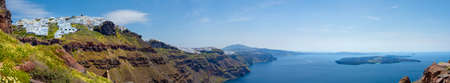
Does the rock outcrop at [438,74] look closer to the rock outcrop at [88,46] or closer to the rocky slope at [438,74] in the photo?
the rocky slope at [438,74]

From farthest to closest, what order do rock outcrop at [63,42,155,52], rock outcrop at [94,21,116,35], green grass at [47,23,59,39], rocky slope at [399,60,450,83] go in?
rock outcrop at [94,21,116,35] < green grass at [47,23,59,39] < rock outcrop at [63,42,155,52] < rocky slope at [399,60,450,83]

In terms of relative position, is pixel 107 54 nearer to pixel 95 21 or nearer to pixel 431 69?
pixel 95 21

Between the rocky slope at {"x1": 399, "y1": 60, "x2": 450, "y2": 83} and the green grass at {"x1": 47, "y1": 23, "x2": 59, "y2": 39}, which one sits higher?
the green grass at {"x1": 47, "y1": 23, "x2": 59, "y2": 39}

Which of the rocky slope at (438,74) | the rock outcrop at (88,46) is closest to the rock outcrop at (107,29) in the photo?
the rock outcrop at (88,46)

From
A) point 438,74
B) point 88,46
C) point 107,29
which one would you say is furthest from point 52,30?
point 438,74

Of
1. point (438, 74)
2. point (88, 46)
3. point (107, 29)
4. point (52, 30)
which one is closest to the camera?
point (438, 74)

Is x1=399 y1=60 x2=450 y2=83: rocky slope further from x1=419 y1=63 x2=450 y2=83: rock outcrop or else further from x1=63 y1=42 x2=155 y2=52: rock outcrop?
x1=63 y1=42 x2=155 y2=52: rock outcrop

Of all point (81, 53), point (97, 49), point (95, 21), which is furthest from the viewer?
point (95, 21)

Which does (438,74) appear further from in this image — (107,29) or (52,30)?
(107,29)

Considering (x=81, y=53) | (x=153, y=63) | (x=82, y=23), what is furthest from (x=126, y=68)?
(x=82, y=23)

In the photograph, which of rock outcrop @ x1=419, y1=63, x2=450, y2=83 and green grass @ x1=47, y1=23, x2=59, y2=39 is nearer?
rock outcrop @ x1=419, y1=63, x2=450, y2=83

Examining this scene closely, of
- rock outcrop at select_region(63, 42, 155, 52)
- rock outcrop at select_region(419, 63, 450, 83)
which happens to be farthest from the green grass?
rock outcrop at select_region(419, 63, 450, 83)
